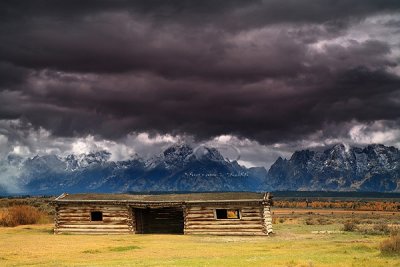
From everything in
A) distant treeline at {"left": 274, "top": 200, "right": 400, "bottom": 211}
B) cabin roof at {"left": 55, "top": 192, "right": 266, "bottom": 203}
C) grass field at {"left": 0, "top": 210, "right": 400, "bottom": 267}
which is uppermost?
cabin roof at {"left": 55, "top": 192, "right": 266, "bottom": 203}

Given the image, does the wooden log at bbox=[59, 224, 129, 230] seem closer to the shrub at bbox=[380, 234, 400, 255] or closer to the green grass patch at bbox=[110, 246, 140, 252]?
the green grass patch at bbox=[110, 246, 140, 252]

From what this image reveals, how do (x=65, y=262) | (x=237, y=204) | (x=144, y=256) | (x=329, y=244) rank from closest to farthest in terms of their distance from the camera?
(x=65, y=262) → (x=144, y=256) → (x=329, y=244) → (x=237, y=204)

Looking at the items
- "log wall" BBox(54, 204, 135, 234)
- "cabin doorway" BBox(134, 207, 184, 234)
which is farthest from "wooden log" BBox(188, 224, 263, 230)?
"log wall" BBox(54, 204, 135, 234)

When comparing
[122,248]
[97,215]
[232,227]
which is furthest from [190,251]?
[97,215]

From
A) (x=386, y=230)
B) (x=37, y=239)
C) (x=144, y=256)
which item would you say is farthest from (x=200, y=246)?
(x=386, y=230)

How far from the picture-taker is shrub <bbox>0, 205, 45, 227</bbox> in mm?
45441

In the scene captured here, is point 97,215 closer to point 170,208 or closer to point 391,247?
point 170,208

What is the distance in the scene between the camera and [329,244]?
28391 mm

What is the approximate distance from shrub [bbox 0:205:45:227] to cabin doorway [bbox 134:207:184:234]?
12.8 metres

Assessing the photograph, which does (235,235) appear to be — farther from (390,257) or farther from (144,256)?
(390,257)

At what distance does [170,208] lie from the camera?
136ft

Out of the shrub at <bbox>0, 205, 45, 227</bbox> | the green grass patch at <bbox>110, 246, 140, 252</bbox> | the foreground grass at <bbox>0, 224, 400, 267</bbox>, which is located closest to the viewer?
the foreground grass at <bbox>0, 224, 400, 267</bbox>

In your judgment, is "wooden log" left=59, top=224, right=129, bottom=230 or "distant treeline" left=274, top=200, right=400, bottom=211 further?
"distant treeline" left=274, top=200, right=400, bottom=211

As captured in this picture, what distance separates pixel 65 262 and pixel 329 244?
14.6 meters
